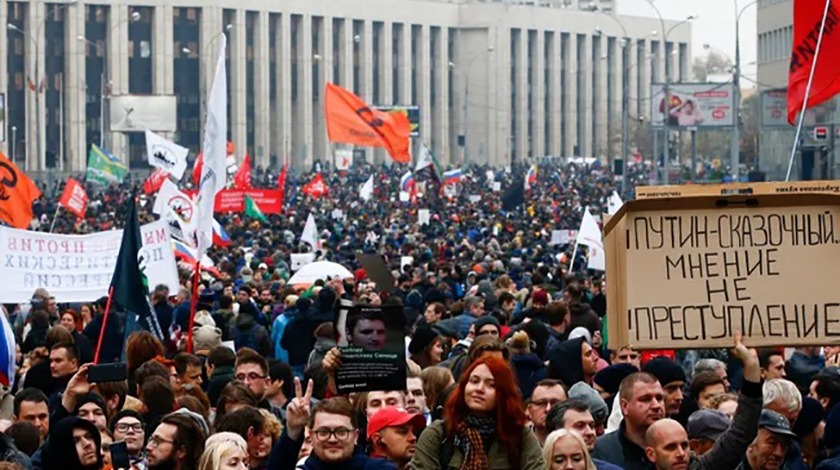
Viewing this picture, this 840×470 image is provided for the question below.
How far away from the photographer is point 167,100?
93.6m

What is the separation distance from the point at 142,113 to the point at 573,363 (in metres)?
80.6

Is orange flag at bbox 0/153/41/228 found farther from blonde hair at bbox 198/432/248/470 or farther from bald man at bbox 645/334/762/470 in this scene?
bald man at bbox 645/334/762/470

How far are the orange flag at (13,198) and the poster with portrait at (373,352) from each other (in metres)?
16.0

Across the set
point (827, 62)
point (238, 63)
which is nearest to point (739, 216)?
point (827, 62)

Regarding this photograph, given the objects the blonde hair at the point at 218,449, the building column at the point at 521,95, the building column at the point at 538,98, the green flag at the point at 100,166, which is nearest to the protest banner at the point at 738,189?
the blonde hair at the point at 218,449

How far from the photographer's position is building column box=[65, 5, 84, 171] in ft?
320

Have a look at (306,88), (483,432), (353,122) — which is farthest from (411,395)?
(306,88)

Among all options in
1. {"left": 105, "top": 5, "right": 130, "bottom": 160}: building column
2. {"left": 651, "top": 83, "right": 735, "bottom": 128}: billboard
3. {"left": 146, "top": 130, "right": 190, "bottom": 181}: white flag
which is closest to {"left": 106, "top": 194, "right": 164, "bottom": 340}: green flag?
{"left": 146, "top": 130, "right": 190, "bottom": 181}: white flag

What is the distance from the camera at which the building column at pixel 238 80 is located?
10338cm

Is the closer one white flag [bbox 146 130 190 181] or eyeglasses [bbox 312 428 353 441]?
eyeglasses [bbox 312 428 353 441]

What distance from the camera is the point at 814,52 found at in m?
13.0

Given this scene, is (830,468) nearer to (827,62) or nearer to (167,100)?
(827,62)

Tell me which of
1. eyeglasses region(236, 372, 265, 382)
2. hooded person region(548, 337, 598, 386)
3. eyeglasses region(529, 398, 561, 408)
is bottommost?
hooded person region(548, 337, 598, 386)

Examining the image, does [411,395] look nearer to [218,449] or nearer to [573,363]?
[218,449]
